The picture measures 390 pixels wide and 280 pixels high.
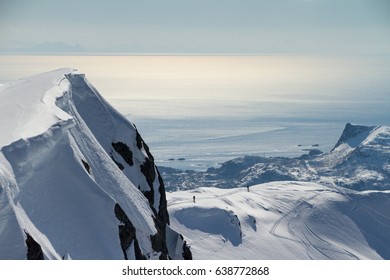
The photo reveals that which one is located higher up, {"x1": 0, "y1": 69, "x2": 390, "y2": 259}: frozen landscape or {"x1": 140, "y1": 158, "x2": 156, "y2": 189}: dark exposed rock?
{"x1": 0, "y1": 69, "x2": 390, "y2": 259}: frozen landscape

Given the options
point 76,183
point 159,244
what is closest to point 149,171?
point 159,244

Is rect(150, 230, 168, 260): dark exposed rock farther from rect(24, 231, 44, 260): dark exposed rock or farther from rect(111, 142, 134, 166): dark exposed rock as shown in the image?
rect(24, 231, 44, 260): dark exposed rock

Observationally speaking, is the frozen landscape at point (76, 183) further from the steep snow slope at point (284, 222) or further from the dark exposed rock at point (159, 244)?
the steep snow slope at point (284, 222)

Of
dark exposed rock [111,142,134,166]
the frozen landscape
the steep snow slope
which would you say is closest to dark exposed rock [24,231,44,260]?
the frozen landscape

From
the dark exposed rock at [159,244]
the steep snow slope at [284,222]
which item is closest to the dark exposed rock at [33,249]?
the dark exposed rock at [159,244]

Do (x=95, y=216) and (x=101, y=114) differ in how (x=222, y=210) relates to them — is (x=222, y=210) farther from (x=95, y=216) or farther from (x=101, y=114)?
(x=95, y=216)

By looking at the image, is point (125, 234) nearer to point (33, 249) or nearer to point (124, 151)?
point (33, 249)
